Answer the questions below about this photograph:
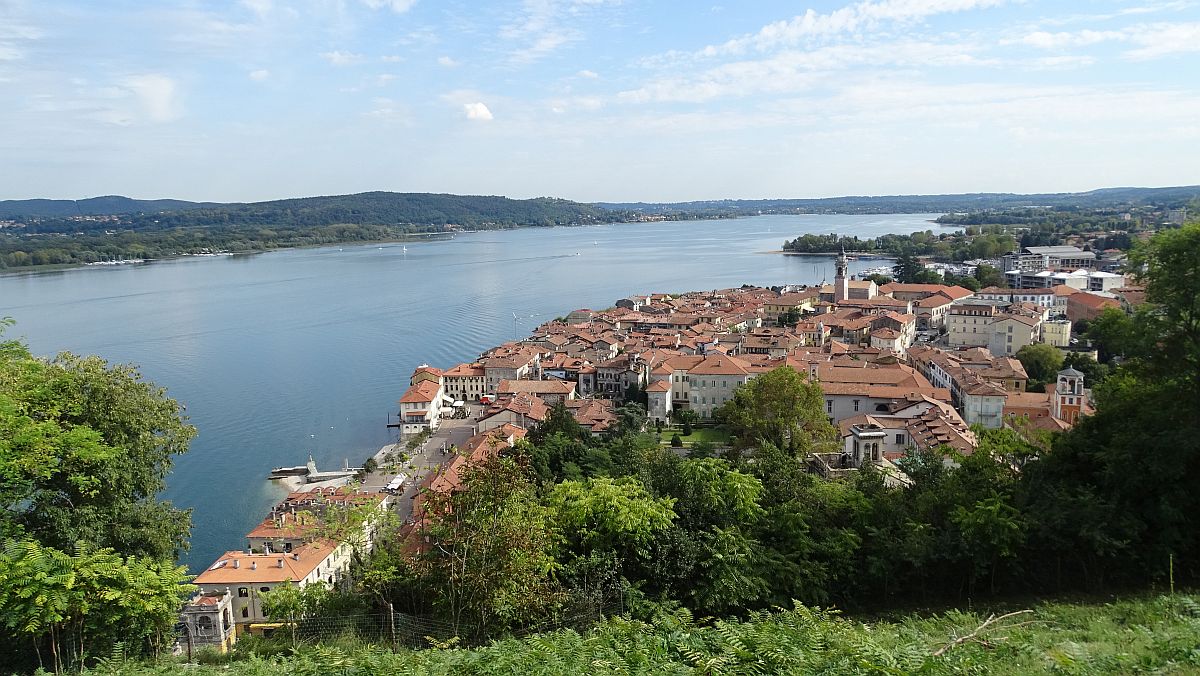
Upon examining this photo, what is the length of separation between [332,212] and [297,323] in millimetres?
82579

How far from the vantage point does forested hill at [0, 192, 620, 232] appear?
10706cm

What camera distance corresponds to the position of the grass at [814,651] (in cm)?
351

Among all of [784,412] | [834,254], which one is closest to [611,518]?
[784,412]

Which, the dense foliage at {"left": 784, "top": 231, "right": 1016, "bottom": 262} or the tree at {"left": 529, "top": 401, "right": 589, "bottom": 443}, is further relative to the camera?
the dense foliage at {"left": 784, "top": 231, "right": 1016, "bottom": 262}

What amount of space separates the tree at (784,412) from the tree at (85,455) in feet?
34.0

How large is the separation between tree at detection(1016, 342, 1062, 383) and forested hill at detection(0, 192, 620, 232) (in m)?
100

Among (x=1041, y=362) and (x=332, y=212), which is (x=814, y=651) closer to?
(x=1041, y=362)

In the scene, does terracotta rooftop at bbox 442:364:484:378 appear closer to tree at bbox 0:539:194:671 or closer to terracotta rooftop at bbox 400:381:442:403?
terracotta rooftop at bbox 400:381:442:403

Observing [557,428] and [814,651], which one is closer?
[814,651]

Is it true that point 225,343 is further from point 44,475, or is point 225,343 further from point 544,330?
point 44,475

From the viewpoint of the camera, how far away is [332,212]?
4476 inches

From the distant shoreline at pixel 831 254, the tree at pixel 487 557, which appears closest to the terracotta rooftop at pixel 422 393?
the tree at pixel 487 557

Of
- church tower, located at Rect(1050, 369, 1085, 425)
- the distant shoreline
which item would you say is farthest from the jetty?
the distant shoreline

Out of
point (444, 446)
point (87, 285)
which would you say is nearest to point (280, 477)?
point (444, 446)
